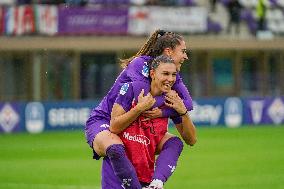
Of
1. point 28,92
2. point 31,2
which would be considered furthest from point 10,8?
point 28,92

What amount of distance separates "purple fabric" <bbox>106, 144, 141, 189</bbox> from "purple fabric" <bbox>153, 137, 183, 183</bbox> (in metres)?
0.24

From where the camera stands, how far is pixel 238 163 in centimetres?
2091

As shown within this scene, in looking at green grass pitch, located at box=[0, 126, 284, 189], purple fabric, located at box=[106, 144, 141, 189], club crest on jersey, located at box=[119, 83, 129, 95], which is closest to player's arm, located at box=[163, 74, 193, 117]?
club crest on jersey, located at box=[119, 83, 129, 95]

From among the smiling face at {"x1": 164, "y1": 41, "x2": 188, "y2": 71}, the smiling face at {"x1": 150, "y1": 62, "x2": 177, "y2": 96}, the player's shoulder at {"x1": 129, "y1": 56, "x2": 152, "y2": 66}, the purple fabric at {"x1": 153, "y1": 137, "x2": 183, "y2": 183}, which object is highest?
the smiling face at {"x1": 164, "y1": 41, "x2": 188, "y2": 71}

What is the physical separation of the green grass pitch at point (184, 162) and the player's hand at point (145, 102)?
294 inches

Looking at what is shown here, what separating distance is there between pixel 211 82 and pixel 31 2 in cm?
856

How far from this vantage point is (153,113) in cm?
895

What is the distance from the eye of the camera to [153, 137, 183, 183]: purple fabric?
900 centimetres

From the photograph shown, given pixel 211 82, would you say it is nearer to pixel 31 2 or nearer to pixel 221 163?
pixel 31 2

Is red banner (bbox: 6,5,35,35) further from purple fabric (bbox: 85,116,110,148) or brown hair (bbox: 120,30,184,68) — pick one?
brown hair (bbox: 120,30,184,68)

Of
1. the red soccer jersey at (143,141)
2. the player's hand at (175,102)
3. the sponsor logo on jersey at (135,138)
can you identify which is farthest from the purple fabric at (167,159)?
the player's hand at (175,102)

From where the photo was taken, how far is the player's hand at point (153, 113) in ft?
29.3

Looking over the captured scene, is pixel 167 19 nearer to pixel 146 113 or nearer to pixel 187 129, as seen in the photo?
pixel 187 129

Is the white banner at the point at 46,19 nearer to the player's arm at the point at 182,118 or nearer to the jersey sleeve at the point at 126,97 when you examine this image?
the player's arm at the point at 182,118
